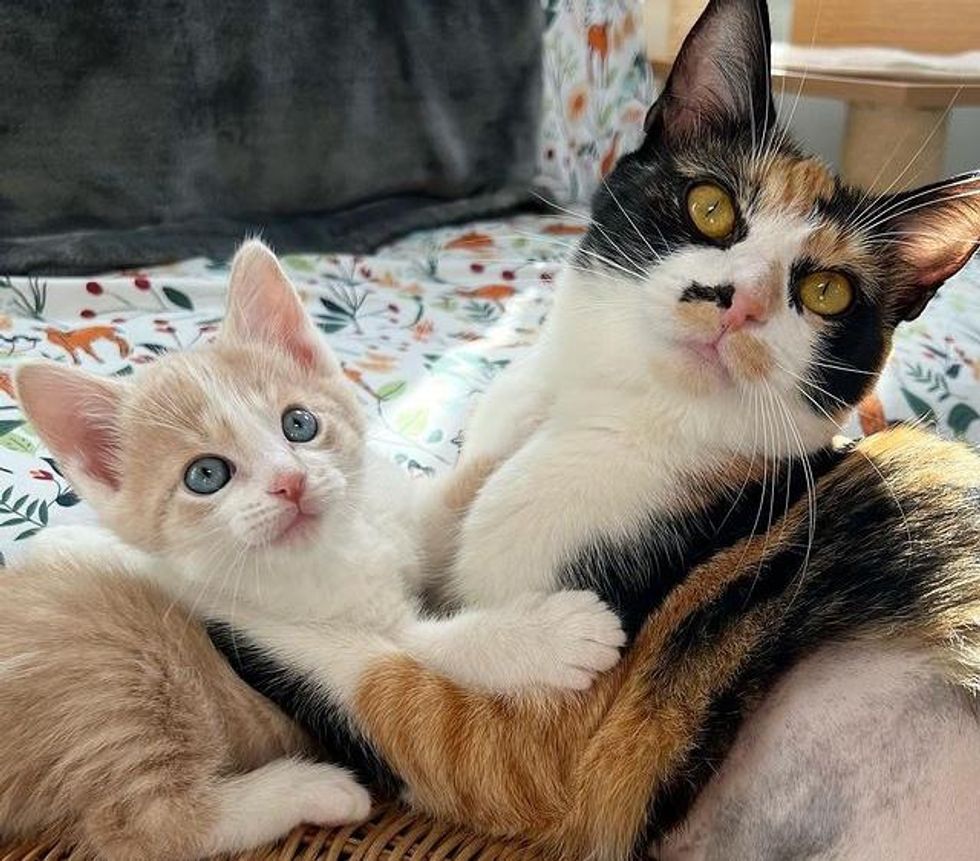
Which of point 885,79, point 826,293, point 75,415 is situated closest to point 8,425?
point 75,415

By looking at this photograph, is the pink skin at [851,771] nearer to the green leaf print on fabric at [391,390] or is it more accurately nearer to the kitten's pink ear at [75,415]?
the kitten's pink ear at [75,415]

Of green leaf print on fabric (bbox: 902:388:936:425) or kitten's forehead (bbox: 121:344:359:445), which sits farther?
green leaf print on fabric (bbox: 902:388:936:425)

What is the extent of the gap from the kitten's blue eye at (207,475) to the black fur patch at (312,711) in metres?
0.14

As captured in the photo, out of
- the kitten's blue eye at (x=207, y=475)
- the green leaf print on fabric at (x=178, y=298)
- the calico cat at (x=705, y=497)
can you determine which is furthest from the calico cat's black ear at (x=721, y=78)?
the green leaf print on fabric at (x=178, y=298)

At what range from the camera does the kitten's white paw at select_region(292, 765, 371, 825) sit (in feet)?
2.81

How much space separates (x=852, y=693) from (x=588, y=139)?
1.98 metres

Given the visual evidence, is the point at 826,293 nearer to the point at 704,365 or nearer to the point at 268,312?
the point at 704,365

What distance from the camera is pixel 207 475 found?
0.93 metres

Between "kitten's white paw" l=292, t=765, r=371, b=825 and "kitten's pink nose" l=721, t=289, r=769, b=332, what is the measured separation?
0.52 m

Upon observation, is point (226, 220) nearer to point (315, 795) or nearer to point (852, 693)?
point (315, 795)

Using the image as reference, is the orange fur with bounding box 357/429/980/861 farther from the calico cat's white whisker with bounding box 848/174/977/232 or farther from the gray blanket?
the gray blanket

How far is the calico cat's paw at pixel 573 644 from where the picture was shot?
88cm

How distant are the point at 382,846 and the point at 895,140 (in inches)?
73.6

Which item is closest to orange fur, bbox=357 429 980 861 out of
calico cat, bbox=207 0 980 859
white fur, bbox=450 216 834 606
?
calico cat, bbox=207 0 980 859
